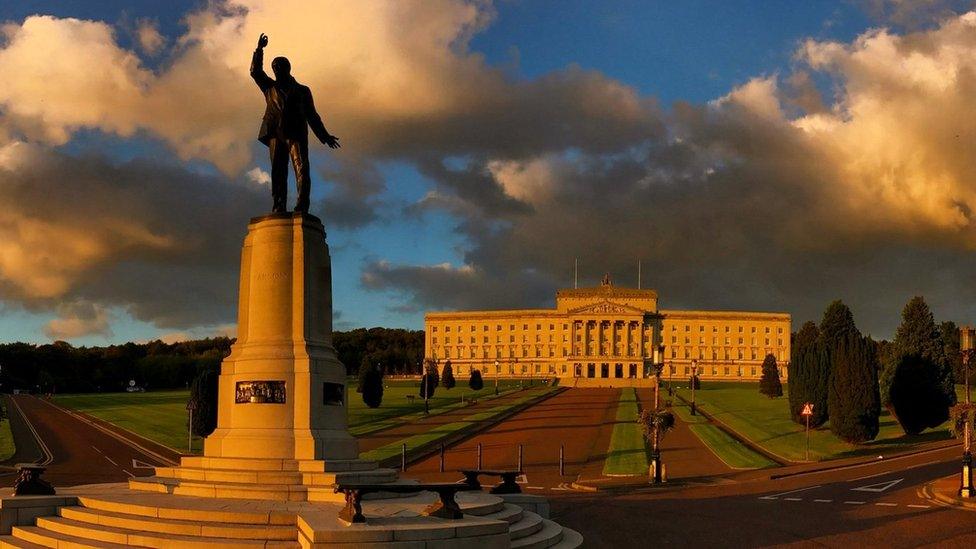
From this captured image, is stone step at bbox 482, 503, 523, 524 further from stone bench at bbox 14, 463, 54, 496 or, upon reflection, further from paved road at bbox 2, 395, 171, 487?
paved road at bbox 2, 395, 171, 487

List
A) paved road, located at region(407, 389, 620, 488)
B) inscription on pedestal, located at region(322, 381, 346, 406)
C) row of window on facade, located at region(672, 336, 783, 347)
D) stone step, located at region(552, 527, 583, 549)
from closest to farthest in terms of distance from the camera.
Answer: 1. stone step, located at region(552, 527, 583, 549)
2. inscription on pedestal, located at region(322, 381, 346, 406)
3. paved road, located at region(407, 389, 620, 488)
4. row of window on facade, located at region(672, 336, 783, 347)

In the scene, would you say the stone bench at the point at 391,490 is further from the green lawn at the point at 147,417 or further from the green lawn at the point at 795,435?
the green lawn at the point at 147,417

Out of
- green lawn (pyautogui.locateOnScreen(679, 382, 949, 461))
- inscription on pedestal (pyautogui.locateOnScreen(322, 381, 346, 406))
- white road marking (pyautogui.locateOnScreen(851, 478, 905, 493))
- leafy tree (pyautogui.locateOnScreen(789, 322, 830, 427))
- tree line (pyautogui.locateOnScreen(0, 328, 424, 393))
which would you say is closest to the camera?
inscription on pedestal (pyautogui.locateOnScreen(322, 381, 346, 406))

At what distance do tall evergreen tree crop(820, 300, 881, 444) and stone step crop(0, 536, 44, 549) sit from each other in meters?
40.9

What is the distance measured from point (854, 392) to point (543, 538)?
35781 mm

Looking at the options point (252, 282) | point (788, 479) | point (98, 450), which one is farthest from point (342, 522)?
point (98, 450)

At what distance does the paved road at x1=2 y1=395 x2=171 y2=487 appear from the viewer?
33906 mm

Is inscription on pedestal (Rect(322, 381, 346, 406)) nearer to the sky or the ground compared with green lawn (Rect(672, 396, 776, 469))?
nearer to the sky

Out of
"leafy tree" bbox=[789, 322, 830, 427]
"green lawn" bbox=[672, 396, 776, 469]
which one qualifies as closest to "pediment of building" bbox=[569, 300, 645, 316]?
"green lawn" bbox=[672, 396, 776, 469]

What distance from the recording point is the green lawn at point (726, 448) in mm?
38906

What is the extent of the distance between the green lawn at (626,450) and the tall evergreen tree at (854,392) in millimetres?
10180

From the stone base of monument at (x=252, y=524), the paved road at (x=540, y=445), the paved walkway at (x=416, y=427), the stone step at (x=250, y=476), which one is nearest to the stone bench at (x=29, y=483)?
the stone base of monument at (x=252, y=524)

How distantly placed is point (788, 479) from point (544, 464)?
10.1 metres

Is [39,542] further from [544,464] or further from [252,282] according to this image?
[544,464]
